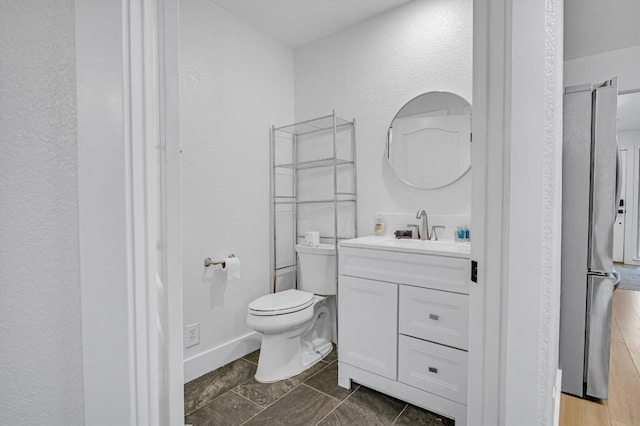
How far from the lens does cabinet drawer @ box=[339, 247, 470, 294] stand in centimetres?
158

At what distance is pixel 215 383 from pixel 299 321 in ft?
2.07

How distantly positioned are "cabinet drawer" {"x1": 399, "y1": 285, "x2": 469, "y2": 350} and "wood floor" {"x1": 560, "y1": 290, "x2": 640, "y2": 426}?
698mm

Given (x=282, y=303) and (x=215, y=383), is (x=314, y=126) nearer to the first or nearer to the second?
(x=282, y=303)

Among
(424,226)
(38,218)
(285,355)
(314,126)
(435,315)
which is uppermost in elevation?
(314,126)

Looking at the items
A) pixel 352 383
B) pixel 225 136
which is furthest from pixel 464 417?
pixel 225 136

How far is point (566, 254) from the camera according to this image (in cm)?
185

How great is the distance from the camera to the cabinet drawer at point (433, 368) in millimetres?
1573

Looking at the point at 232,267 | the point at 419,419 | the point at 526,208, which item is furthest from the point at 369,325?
the point at 526,208

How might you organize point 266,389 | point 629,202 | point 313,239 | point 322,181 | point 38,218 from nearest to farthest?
point 38,218 < point 266,389 < point 313,239 < point 322,181 < point 629,202

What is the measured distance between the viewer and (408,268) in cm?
173

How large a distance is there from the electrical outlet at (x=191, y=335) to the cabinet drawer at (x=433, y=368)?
4.15 ft

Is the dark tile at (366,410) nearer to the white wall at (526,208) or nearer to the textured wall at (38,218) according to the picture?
the white wall at (526,208)

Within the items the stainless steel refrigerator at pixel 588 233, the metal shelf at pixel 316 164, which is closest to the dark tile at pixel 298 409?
the stainless steel refrigerator at pixel 588 233

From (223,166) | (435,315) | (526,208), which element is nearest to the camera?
(526,208)
